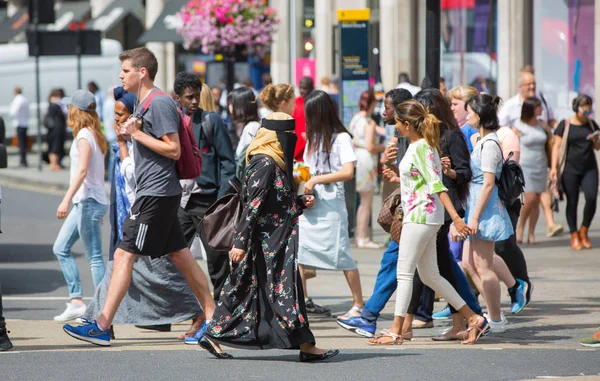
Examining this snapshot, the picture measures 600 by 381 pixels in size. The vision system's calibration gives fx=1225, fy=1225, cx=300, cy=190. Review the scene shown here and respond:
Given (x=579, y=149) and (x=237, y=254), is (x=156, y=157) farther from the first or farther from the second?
(x=579, y=149)

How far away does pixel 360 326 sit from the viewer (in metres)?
8.59

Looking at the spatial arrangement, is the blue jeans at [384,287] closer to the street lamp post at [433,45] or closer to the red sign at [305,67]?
the street lamp post at [433,45]

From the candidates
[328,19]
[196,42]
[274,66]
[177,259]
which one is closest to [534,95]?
[177,259]

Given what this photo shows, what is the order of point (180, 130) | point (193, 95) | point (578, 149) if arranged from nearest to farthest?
point (180, 130), point (193, 95), point (578, 149)

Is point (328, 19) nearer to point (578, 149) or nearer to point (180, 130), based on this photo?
point (578, 149)

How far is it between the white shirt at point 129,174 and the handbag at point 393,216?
1788 mm

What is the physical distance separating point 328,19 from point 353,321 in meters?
20.6

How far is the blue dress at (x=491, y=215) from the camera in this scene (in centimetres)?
866

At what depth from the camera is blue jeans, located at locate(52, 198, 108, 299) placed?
31.8ft

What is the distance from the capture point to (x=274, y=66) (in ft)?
105

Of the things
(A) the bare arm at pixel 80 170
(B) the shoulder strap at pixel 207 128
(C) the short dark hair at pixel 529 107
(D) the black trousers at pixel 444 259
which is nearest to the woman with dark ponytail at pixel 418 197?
(D) the black trousers at pixel 444 259

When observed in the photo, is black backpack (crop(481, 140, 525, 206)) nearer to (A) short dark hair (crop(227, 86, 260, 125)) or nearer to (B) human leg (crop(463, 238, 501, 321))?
(B) human leg (crop(463, 238, 501, 321))

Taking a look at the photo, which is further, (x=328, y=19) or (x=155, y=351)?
(x=328, y=19)

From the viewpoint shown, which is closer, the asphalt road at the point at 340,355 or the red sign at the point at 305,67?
the asphalt road at the point at 340,355
